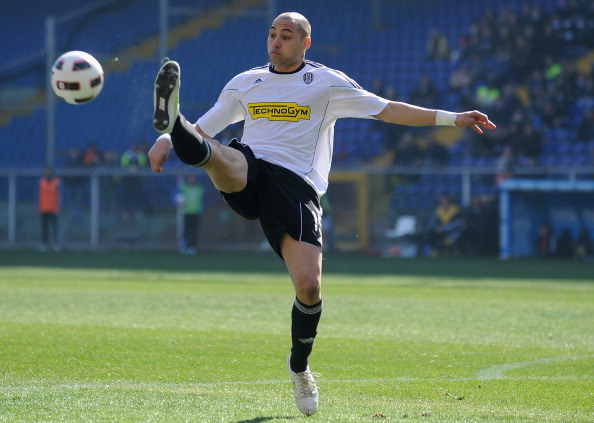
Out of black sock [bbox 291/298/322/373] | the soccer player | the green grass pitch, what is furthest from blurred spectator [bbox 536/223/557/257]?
black sock [bbox 291/298/322/373]

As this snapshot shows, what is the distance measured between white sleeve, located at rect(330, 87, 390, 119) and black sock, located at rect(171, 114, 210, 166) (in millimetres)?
1103

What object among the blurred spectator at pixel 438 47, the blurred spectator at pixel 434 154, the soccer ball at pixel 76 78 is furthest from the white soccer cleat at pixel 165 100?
the blurred spectator at pixel 438 47

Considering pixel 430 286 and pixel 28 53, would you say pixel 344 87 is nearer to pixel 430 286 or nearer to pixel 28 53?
pixel 430 286

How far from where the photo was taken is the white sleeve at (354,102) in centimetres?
638

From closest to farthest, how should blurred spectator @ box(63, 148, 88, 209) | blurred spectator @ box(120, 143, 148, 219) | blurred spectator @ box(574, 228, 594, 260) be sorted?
blurred spectator @ box(574, 228, 594, 260), blurred spectator @ box(120, 143, 148, 219), blurred spectator @ box(63, 148, 88, 209)

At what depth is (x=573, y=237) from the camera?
21797 mm

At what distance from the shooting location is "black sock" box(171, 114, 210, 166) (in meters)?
5.50

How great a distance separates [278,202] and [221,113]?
2.74 ft

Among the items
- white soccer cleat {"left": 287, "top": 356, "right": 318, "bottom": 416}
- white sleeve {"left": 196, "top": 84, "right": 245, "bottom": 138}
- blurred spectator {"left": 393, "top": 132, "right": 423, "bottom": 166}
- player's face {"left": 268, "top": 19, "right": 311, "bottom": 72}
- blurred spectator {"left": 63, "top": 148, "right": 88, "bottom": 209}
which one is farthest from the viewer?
blurred spectator {"left": 63, "top": 148, "right": 88, "bottom": 209}

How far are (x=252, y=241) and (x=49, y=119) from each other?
20.0 feet

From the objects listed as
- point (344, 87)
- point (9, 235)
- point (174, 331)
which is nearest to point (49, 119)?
point (9, 235)

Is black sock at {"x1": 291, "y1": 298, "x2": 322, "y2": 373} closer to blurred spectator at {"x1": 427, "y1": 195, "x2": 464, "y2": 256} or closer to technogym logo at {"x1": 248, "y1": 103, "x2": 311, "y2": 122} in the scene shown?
technogym logo at {"x1": 248, "y1": 103, "x2": 311, "y2": 122}

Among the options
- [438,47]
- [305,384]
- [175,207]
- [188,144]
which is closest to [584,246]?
[438,47]

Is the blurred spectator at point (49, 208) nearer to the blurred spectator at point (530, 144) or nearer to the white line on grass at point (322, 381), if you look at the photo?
the blurred spectator at point (530, 144)
